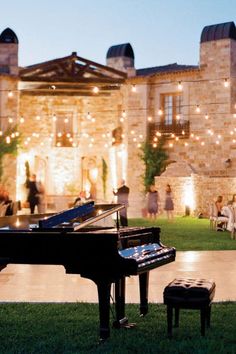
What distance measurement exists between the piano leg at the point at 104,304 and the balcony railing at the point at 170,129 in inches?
790

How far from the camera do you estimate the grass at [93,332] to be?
4.50 m

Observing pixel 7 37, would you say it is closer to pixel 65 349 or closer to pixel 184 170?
pixel 184 170

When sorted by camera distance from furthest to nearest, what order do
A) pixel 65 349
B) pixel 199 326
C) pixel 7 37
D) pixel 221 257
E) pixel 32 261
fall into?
pixel 7 37, pixel 221 257, pixel 199 326, pixel 32 261, pixel 65 349

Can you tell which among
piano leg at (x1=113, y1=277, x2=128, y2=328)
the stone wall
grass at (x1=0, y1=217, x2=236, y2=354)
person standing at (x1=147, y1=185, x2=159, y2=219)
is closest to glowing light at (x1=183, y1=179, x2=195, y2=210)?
the stone wall

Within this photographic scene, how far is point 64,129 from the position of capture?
27.4 meters

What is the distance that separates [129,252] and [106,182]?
2183 cm

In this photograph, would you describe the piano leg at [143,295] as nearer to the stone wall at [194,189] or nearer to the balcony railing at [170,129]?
the stone wall at [194,189]

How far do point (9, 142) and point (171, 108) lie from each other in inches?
254

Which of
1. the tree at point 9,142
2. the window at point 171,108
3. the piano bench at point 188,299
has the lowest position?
the piano bench at point 188,299

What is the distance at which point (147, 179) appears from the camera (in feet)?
80.8

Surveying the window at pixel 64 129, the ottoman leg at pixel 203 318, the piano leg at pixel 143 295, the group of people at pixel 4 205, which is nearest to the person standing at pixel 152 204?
the group of people at pixel 4 205

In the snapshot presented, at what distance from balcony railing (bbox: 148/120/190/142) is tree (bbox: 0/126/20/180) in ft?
17.4

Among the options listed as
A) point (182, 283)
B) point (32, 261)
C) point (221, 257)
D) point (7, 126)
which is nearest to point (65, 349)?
point (32, 261)

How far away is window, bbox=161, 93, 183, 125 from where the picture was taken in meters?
24.7
